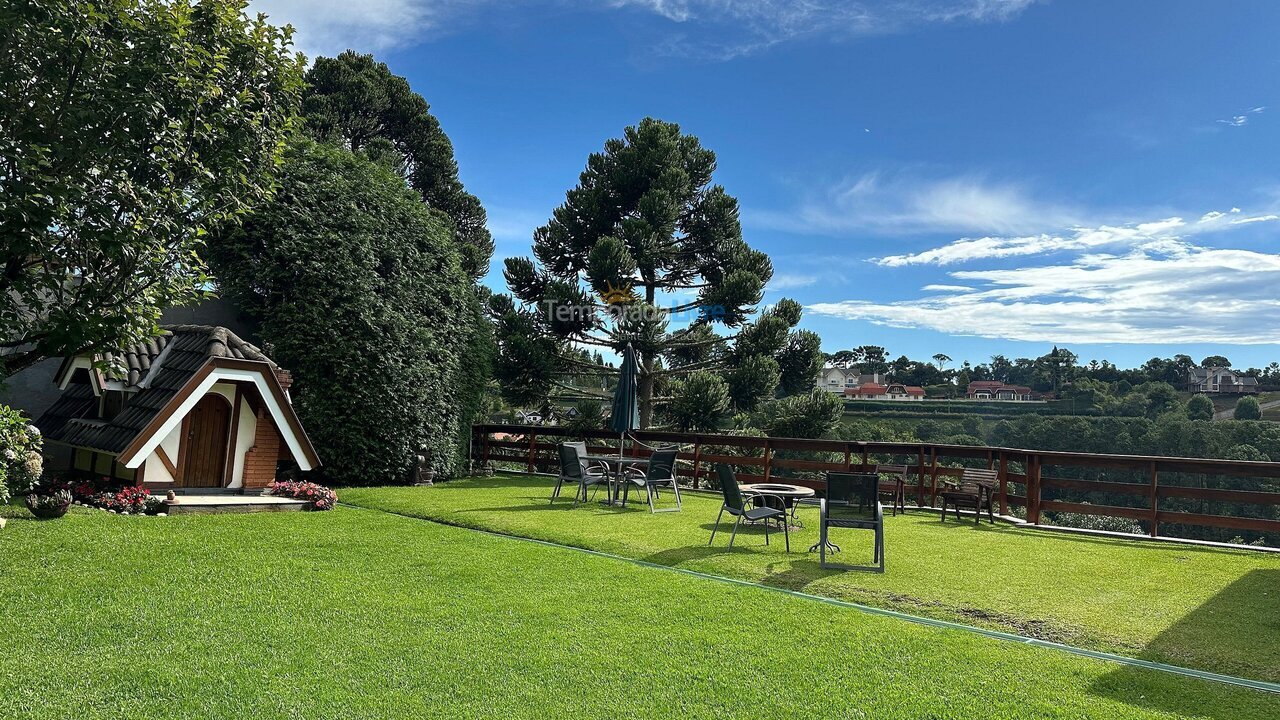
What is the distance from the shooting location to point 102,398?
8.64 m

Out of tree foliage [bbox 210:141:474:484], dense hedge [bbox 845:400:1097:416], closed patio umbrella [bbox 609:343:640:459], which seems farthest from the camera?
dense hedge [bbox 845:400:1097:416]

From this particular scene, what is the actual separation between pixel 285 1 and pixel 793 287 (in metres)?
13.3

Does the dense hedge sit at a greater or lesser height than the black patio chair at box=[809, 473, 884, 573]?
greater

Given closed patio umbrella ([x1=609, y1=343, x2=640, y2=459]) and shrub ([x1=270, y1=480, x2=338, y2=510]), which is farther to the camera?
closed patio umbrella ([x1=609, y1=343, x2=640, y2=459])

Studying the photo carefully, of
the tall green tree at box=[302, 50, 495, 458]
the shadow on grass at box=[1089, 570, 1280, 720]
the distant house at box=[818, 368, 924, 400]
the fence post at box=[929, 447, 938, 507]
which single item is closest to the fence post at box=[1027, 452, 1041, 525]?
the fence post at box=[929, 447, 938, 507]

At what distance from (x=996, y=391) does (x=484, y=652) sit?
45.7m

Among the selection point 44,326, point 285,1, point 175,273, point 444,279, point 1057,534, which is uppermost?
point 285,1

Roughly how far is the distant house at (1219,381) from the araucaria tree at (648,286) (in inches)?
841

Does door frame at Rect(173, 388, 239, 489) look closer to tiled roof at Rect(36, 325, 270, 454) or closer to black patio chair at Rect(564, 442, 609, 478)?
tiled roof at Rect(36, 325, 270, 454)

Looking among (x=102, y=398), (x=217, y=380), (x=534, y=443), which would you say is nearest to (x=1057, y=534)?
(x=534, y=443)

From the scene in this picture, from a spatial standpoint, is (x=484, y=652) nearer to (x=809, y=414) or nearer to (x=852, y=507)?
(x=852, y=507)

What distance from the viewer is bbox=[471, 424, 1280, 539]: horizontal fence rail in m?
7.39

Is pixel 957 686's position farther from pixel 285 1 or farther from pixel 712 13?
pixel 712 13

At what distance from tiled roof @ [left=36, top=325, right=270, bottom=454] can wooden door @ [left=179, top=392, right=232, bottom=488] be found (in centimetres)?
57
